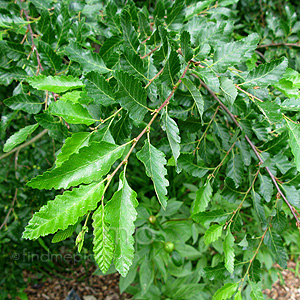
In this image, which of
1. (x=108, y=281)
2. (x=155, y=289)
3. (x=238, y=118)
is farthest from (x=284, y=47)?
(x=108, y=281)

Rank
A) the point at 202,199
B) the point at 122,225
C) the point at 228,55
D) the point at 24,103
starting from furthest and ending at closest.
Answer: the point at 24,103 < the point at 202,199 < the point at 228,55 < the point at 122,225

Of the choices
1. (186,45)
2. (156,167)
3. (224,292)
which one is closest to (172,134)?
(156,167)

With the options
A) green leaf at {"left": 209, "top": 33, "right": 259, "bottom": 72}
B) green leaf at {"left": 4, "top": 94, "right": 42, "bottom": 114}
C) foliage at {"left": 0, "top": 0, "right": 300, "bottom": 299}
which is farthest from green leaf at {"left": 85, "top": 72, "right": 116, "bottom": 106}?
green leaf at {"left": 4, "top": 94, "right": 42, "bottom": 114}

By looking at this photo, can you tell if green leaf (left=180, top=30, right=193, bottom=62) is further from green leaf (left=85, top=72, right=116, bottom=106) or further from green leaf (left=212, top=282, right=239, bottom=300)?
green leaf (left=212, top=282, right=239, bottom=300)

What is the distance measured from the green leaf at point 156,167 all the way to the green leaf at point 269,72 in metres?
0.29

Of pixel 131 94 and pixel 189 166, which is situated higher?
pixel 131 94

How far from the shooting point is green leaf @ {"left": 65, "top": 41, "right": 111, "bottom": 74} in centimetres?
59

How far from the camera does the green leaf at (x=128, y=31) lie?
0.54 m

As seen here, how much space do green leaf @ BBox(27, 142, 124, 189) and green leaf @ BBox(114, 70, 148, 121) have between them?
0.09 metres

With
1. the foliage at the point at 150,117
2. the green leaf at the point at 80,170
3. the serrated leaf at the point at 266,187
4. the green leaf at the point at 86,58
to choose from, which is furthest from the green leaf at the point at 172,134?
the serrated leaf at the point at 266,187

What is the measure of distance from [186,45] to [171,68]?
53mm

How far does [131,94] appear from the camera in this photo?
490mm

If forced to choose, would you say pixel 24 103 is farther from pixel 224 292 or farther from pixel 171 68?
pixel 224 292

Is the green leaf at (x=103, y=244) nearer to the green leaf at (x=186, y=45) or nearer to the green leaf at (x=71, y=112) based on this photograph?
the green leaf at (x=71, y=112)
